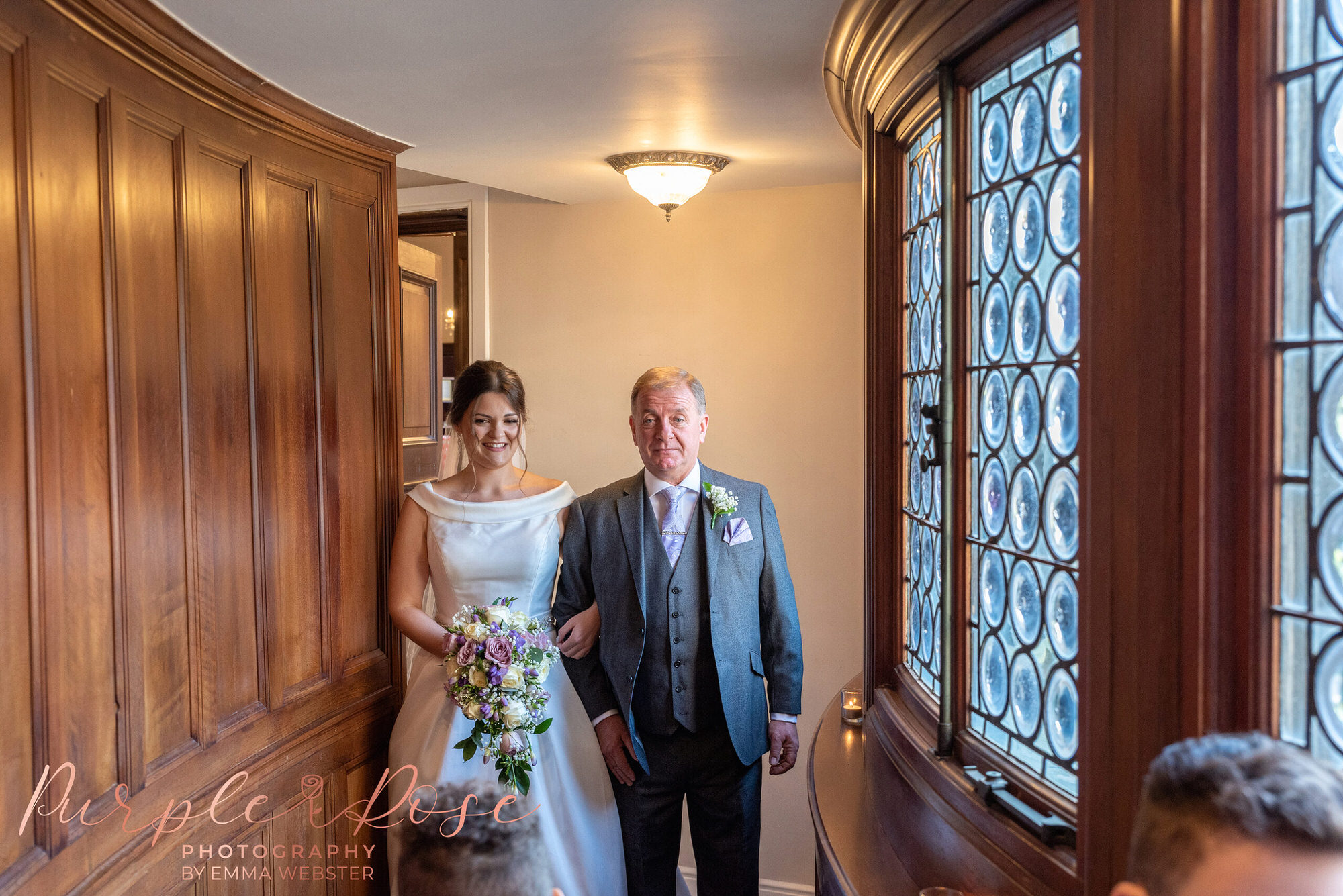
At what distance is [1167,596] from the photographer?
1102 mm

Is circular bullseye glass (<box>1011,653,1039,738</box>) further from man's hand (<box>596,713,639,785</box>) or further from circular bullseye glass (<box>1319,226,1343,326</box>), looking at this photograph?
man's hand (<box>596,713,639,785</box>)

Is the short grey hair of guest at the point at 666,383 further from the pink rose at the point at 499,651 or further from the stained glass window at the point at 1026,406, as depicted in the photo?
the stained glass window at the point at 1026,406

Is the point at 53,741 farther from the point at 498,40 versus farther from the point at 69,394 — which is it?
the point at 498,40

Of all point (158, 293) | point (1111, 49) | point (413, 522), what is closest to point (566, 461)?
point (413, 522)

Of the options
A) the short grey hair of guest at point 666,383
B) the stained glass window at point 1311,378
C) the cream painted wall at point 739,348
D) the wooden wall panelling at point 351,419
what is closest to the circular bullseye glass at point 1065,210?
the stained glass window at point 1311,378

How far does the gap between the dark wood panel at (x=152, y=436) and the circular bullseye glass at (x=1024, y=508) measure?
1.77 meters

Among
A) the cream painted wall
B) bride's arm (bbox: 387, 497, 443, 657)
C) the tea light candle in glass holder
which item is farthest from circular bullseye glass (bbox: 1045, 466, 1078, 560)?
the cream painted wall

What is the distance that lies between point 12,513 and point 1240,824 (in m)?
1.84

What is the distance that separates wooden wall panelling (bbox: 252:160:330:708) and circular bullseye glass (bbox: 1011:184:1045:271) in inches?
75.7

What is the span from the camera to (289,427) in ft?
8.98

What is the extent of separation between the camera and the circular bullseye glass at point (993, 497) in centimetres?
169

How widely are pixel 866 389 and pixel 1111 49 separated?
51.3 inches

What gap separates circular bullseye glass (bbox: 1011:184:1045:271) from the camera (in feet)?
5.04

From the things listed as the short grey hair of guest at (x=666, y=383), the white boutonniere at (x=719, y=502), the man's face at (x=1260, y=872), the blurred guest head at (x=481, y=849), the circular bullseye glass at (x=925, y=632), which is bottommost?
the blurred guest head at (x=481, y=849)
